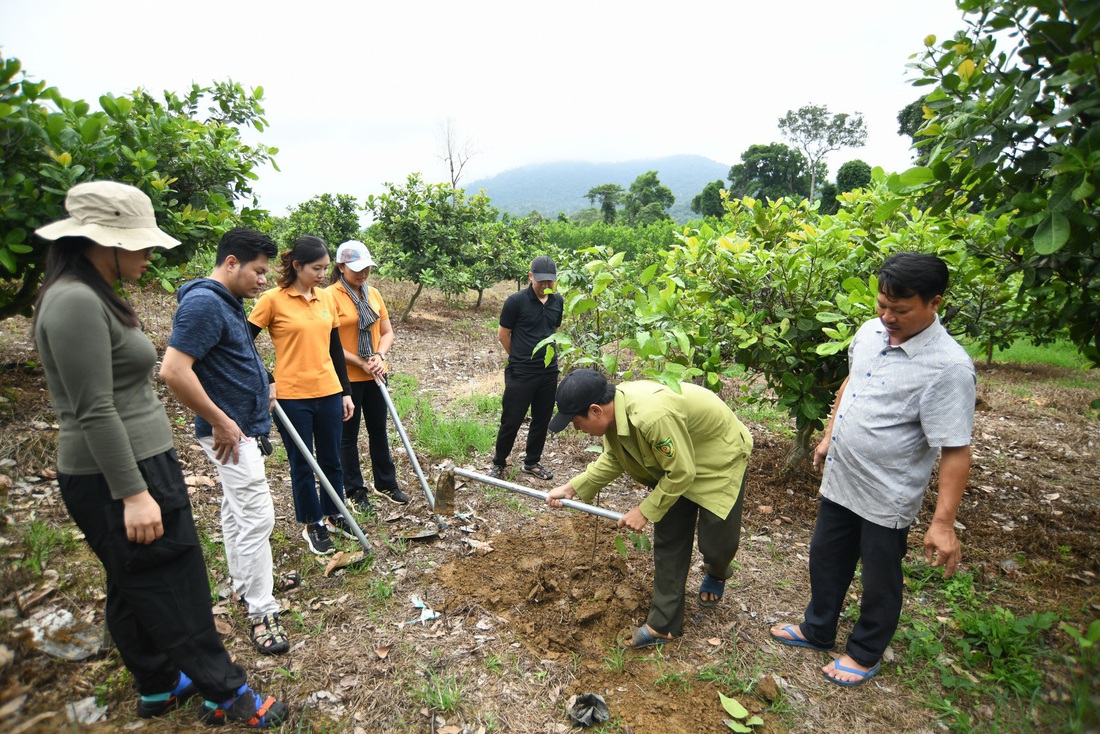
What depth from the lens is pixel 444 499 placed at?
3.96m

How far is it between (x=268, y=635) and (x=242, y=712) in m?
0.55

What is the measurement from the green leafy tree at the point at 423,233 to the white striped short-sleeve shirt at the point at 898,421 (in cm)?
1067

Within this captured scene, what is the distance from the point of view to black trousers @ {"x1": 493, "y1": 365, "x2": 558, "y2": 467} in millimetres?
4680

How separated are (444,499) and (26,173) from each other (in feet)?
11.4

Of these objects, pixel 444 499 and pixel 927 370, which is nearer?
pixel 927 370

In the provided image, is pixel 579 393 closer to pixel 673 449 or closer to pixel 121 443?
pixel 673 449

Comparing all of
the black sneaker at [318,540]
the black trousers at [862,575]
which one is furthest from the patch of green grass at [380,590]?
the black trousers at [862,575]

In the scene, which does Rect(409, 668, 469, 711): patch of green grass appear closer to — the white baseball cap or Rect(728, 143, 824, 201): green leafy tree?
the white baseball cap

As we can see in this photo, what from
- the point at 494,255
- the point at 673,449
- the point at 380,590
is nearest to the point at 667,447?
the point at 673,449

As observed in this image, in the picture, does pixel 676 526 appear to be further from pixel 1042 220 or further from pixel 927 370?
pixel 1042 220

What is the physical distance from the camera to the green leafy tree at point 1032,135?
185 cm

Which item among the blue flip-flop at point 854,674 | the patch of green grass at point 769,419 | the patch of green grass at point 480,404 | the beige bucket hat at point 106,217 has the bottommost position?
the patch of green grass at point 769,419

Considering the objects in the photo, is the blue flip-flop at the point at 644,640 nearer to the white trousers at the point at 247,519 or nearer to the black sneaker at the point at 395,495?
the white trousers at the point at 247,519

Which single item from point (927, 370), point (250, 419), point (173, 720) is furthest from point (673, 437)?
point (173, 720)
